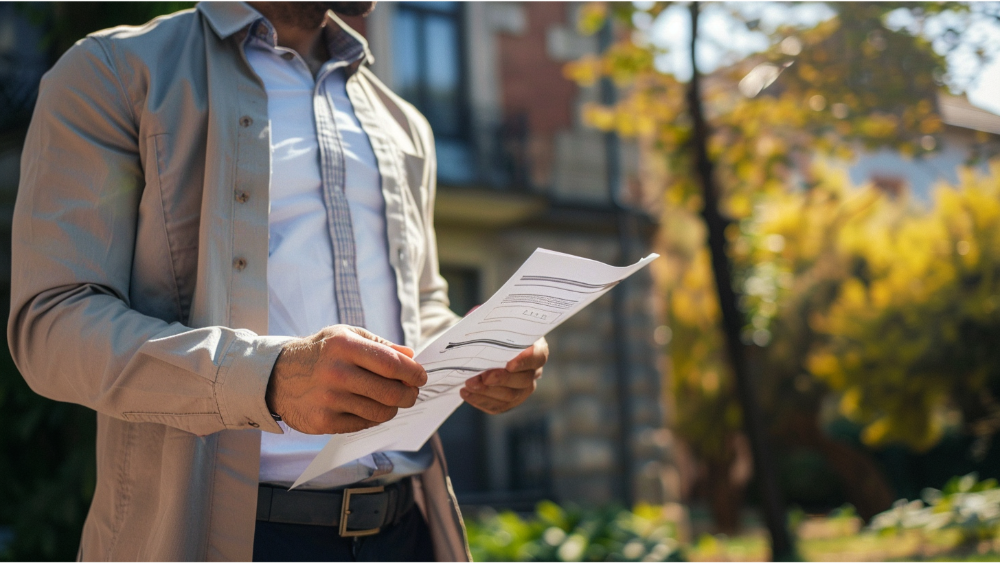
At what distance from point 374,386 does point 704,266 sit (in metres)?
10.8

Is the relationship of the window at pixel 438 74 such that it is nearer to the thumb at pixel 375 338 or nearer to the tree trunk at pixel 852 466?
the tree trunk at pixel 852 466

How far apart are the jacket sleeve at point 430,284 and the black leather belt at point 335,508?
0.38 m

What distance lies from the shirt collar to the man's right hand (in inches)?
26.2

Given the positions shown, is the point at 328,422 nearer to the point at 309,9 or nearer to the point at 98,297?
the point at 98,297

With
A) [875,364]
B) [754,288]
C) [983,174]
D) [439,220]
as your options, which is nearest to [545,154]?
[439,220]

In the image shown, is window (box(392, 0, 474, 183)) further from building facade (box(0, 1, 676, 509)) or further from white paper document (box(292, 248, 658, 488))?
white paper document (box(292, 248, 658, 488))

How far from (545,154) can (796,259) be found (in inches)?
149

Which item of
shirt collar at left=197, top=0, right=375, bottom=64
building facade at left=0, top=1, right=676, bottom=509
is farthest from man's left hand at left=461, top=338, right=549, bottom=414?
building facade at left=0, top=1, right=676, bottom=509

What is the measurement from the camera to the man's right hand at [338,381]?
0.99m

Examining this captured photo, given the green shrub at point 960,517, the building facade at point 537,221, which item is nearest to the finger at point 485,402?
the green shrub at point 960,517

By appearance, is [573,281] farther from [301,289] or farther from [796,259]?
[796,259]

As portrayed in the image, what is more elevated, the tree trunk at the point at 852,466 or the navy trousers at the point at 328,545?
the navy trousers at the point at 328,545

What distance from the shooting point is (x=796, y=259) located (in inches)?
446

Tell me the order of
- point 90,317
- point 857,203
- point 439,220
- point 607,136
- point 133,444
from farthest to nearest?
1. point 857,203
2. point 607,136
3. point 439,220
4. point 133,444
5. point 90,317
